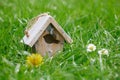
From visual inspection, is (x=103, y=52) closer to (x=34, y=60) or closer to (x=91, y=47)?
(x=91, y=47)

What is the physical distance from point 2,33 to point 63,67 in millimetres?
702

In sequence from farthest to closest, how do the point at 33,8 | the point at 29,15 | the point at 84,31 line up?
the point at 33,8
the point at 29,15
the point at 84,31

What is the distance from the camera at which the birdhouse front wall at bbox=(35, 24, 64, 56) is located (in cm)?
300

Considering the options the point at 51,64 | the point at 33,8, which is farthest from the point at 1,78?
the point at 33,8

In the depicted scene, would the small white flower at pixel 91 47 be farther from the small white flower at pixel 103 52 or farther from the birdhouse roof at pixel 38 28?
the birdhouse roof at pixel 38 28

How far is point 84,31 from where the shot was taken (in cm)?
352

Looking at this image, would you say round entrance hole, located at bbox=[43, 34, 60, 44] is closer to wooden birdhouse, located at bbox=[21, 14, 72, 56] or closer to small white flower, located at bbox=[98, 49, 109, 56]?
wooden birdhouse, located at bbox=[21, 14, 72, 56]

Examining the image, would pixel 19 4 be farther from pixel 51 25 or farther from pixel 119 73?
pixel 119 73

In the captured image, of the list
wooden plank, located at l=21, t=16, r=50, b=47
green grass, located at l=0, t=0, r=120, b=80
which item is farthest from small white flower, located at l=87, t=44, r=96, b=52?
wooden plank, located at l=21, t=16, r=50, b=47

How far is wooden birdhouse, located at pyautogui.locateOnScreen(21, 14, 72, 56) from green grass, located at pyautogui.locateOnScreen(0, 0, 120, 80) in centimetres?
8

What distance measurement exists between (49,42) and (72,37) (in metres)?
0.28

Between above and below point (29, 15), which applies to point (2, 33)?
below

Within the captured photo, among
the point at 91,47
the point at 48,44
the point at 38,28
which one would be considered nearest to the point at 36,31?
the point at 38,28

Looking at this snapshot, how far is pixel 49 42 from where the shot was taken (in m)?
3.13
